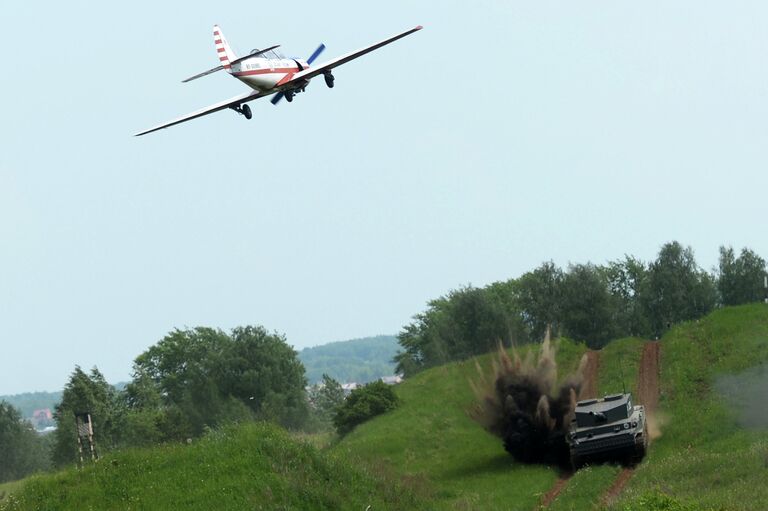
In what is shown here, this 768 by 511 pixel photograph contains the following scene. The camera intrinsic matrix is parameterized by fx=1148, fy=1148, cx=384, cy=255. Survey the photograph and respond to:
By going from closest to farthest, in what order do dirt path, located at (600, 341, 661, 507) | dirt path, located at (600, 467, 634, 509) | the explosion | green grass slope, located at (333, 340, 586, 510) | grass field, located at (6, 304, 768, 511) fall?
grass field, located at (6, 304, 768, 511), dirt path, located at (600, 467, 634, 509), dirt path, located at (600, 341, 661, 507), green grass slope, located at (333, 340, 586, 510), the explosion

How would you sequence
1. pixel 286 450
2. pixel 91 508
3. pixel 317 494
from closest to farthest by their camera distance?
1. pixel 91 508
2. pixel 317 494
3. pixel 286 450

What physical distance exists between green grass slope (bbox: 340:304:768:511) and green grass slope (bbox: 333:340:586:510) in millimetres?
55

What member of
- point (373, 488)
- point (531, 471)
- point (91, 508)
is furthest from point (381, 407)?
point (91, 508)

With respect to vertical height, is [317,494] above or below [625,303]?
below

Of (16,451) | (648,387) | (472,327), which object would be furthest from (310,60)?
(16,451)

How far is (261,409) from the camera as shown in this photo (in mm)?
79375

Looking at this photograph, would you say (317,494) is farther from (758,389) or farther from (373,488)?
(758,389)

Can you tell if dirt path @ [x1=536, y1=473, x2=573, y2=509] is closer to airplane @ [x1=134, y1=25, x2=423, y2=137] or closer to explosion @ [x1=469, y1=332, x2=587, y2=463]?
explosion @ [x1=469, y1=332, x2=587, y2=463]

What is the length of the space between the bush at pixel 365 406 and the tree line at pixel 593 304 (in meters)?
23.6

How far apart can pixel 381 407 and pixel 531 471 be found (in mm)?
17439

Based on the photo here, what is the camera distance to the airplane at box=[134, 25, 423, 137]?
138 feet

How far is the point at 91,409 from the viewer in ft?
246

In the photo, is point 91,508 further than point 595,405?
No

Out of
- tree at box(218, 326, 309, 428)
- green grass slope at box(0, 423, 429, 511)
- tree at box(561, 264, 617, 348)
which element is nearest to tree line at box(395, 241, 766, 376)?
tree at box(561, 264, 617, 348)
